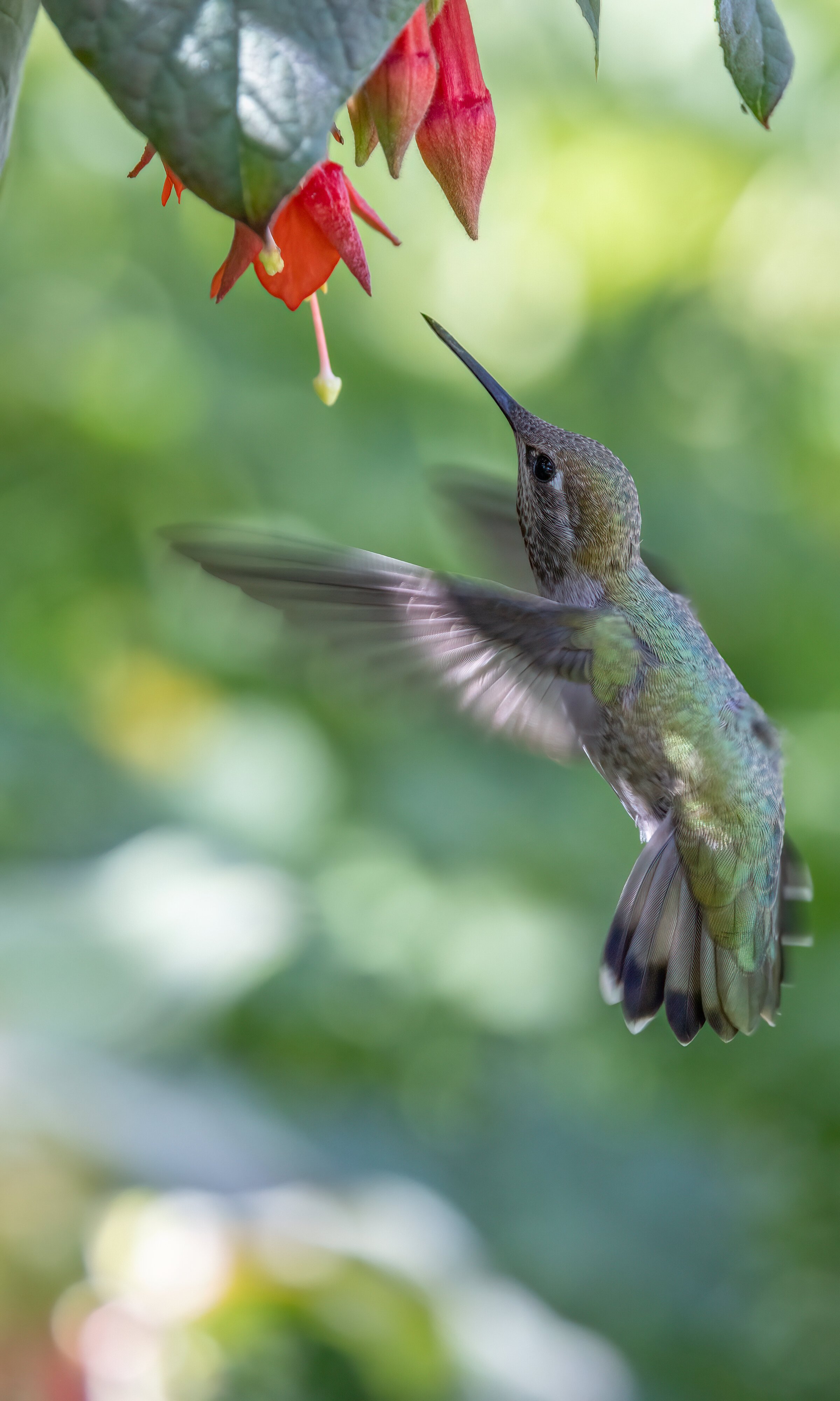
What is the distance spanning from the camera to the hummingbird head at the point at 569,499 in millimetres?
778

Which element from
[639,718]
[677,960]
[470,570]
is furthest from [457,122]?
[470,570]

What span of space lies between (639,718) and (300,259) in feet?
1.25

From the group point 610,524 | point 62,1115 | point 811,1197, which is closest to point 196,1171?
point 62,1115

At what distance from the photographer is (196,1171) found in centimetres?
130

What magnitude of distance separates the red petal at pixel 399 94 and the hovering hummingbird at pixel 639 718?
202mm

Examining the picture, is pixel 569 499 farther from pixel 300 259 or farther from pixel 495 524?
pixel 300 259

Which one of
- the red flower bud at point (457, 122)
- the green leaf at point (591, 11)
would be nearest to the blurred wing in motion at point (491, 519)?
the red flower bud at point (457, 122)

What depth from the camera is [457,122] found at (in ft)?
1.86

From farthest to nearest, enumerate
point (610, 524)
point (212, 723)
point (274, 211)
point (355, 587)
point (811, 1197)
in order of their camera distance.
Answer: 1. point (811, 1197)
2. point (212, 723)
3. point (610, 524)
4. point (355, 587)
5. point (274, 211)

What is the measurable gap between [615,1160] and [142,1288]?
3.89 ft

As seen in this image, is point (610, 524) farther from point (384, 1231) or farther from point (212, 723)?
point (212, 723)

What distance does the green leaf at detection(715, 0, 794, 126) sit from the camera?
1.54 ft

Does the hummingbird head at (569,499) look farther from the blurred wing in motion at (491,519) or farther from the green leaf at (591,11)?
the green leaf at (591,11)

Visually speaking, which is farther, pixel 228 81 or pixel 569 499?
pixel 569 499
